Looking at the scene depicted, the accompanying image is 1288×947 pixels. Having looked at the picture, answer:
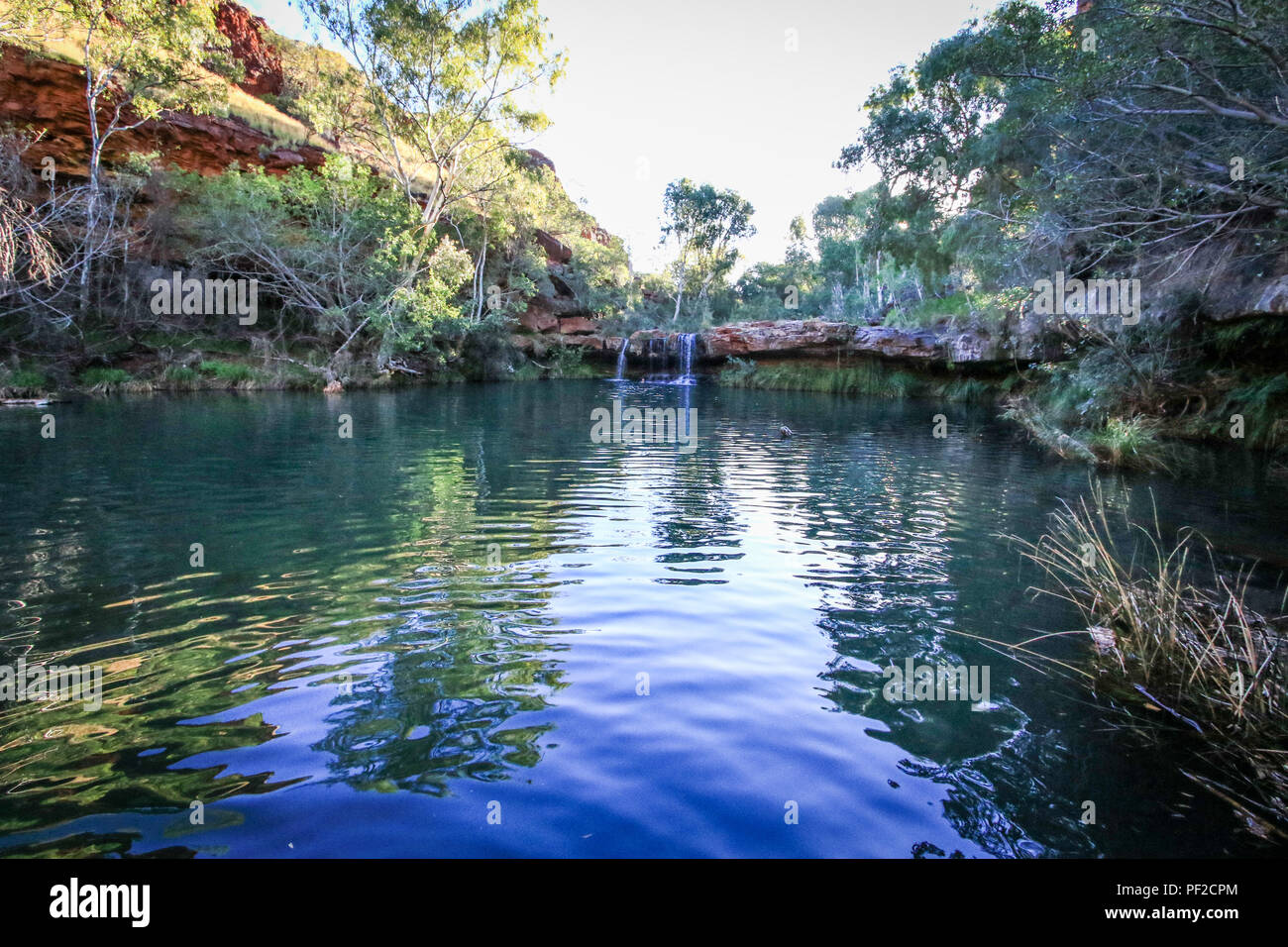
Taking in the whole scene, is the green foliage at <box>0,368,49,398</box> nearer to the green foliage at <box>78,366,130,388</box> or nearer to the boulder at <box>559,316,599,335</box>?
the green foliage at <box>78,366,130,388</box>

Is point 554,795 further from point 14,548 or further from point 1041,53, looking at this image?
point 1041,53

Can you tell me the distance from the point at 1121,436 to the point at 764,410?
42.3 feet

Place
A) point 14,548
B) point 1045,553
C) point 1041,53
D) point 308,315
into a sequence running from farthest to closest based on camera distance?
1. point 308,315
2. point 1041,53
3. point 1045,553
4. point 14,548

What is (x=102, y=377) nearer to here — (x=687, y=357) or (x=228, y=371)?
(x=228, y=371)

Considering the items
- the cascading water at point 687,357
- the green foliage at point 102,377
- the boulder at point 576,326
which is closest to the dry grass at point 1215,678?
the green foliage at point 102,377

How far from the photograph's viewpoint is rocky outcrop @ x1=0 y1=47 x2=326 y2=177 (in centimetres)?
2595

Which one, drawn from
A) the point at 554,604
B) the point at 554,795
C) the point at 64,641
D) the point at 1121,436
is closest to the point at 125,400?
the point at 64,641

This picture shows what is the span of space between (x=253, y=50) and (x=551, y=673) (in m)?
56.9

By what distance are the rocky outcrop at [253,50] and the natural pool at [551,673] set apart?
149 feet

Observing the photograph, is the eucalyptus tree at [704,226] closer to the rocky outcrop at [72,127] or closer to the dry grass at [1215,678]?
the rocky outcrop at [72,127]

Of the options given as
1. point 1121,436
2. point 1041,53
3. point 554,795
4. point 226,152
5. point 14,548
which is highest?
point 226,152

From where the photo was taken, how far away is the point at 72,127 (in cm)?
2720

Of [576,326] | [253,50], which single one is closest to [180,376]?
[576,326]

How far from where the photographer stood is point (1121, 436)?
40.4ft
